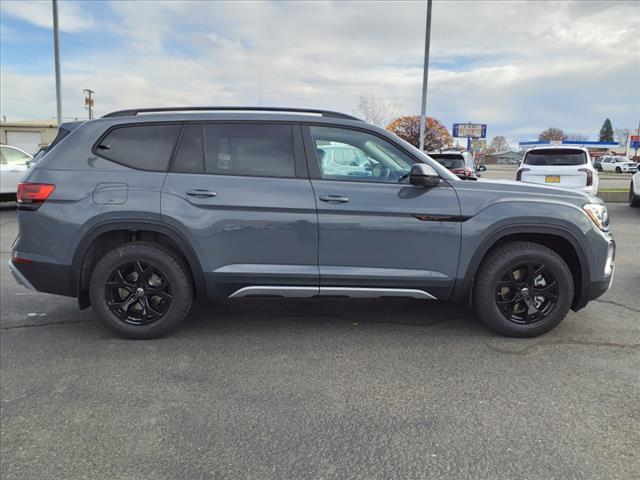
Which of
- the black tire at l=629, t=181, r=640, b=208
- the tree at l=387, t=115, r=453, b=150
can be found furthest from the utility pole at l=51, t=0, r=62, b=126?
the tree at l=387, t=115, r=453, b=150

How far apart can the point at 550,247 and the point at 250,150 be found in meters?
2.61

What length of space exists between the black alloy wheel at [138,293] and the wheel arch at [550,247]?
242 centimetres

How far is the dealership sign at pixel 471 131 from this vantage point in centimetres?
4766

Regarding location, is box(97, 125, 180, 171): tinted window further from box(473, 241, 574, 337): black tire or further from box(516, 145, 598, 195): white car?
box(516, 145, 598, 195): white car

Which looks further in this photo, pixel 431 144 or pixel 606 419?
pixel 431 144

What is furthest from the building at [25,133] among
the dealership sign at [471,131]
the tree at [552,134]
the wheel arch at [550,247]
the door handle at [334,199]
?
the tree at [552,134]

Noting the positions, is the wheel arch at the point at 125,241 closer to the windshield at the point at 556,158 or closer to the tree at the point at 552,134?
the windshield at the point at 556,158

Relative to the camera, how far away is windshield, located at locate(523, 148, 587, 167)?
11133 millimetres

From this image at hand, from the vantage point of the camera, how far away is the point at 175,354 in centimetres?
381

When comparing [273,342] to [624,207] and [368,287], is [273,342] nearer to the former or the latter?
[368,287]

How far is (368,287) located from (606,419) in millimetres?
1787

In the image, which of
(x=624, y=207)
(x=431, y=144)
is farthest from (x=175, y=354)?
(x=431, y=144)

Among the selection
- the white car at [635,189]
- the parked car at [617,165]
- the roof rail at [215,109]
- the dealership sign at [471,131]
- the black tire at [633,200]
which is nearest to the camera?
the roof rail at [215,109]

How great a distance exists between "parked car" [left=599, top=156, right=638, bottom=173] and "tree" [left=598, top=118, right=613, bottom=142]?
→ 2776 inches
